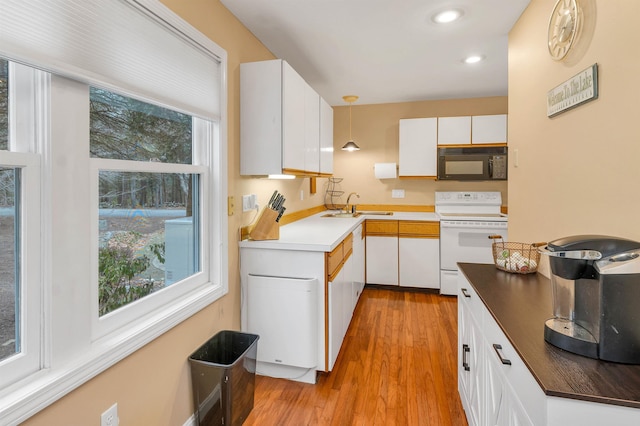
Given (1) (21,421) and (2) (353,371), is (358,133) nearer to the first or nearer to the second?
(2) (353,371)

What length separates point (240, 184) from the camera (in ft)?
7.64

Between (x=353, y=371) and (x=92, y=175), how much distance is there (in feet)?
6.47

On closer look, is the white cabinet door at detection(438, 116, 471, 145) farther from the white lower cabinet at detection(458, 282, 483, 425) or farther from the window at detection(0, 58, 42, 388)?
the window at detection(0, 58, 42, 388)

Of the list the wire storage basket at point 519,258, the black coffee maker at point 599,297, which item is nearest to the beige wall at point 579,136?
the wire storage basket at point 519,258

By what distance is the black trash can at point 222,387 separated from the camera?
1.65 meters

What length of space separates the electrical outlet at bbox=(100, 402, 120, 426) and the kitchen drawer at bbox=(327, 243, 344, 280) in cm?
128

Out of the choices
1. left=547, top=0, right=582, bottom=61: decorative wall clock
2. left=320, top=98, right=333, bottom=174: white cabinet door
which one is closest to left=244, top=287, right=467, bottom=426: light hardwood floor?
left=320, top=98, right=333, bottom=174: white cabinet door

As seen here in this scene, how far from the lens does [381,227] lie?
13.3 feet

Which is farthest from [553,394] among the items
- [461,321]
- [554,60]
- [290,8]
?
[290,8]

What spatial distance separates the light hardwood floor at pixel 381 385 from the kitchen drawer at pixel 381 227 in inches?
44.5

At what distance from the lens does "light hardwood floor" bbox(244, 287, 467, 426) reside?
6.22 feet

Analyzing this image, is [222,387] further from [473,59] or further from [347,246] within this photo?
[473,59]

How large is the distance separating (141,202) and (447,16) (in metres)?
2.15

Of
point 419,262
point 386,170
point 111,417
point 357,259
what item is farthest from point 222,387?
point 386,170
